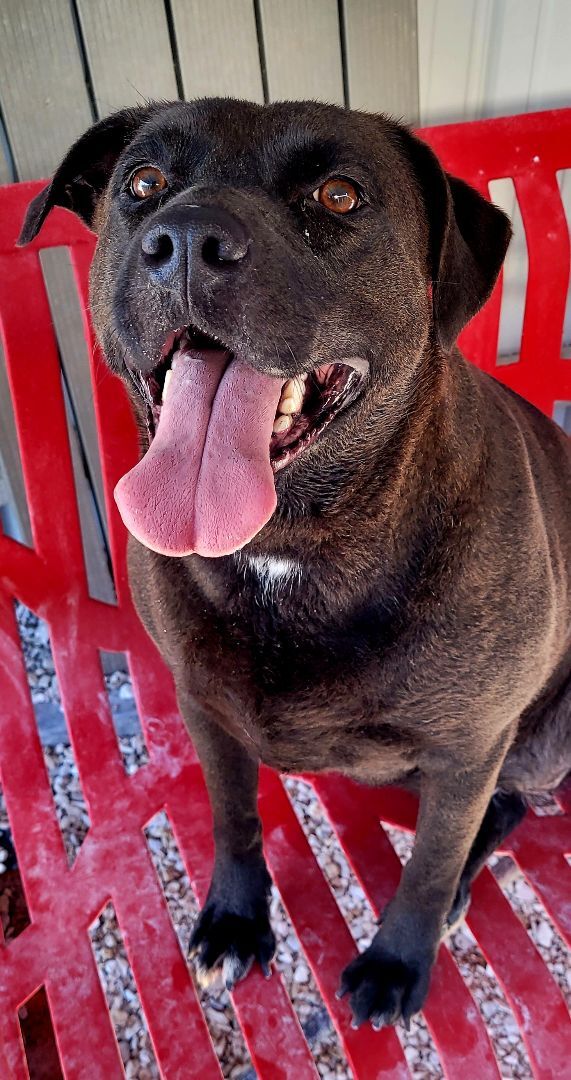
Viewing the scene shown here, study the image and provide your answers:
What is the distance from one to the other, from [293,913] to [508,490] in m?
0.95

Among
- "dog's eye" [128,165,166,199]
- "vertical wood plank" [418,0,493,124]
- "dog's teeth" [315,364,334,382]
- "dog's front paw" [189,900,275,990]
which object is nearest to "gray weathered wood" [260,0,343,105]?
"vertical wood plank" [418,0,493,124]

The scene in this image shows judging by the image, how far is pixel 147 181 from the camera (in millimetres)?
1203

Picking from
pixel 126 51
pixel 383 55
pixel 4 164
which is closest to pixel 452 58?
pixel 383 55

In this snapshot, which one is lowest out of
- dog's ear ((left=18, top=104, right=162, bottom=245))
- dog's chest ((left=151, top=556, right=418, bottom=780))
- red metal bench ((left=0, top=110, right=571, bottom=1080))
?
red metal bench ((left=0, top=110, right=571, bottom=1080))

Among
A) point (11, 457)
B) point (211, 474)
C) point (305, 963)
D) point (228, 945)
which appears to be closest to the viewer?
point (211, 474)

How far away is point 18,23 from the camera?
1926mm

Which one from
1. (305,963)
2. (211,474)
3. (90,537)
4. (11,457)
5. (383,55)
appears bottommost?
(305,963)

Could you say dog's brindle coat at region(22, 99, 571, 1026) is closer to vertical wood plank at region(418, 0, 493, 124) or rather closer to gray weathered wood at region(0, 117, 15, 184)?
gray weathered wood at region(0, 117, 15, 184)

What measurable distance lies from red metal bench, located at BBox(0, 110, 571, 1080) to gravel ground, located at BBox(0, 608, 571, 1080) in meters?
0.21

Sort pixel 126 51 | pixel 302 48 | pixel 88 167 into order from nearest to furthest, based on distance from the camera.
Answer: pixel 88 167 → pixel 126 51 → pixel 302 48

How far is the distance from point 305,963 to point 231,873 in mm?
424

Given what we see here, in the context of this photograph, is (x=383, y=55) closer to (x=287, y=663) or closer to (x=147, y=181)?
(x=147, y=181)

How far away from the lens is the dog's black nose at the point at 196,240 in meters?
0.94

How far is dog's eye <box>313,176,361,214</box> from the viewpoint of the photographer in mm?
1127
